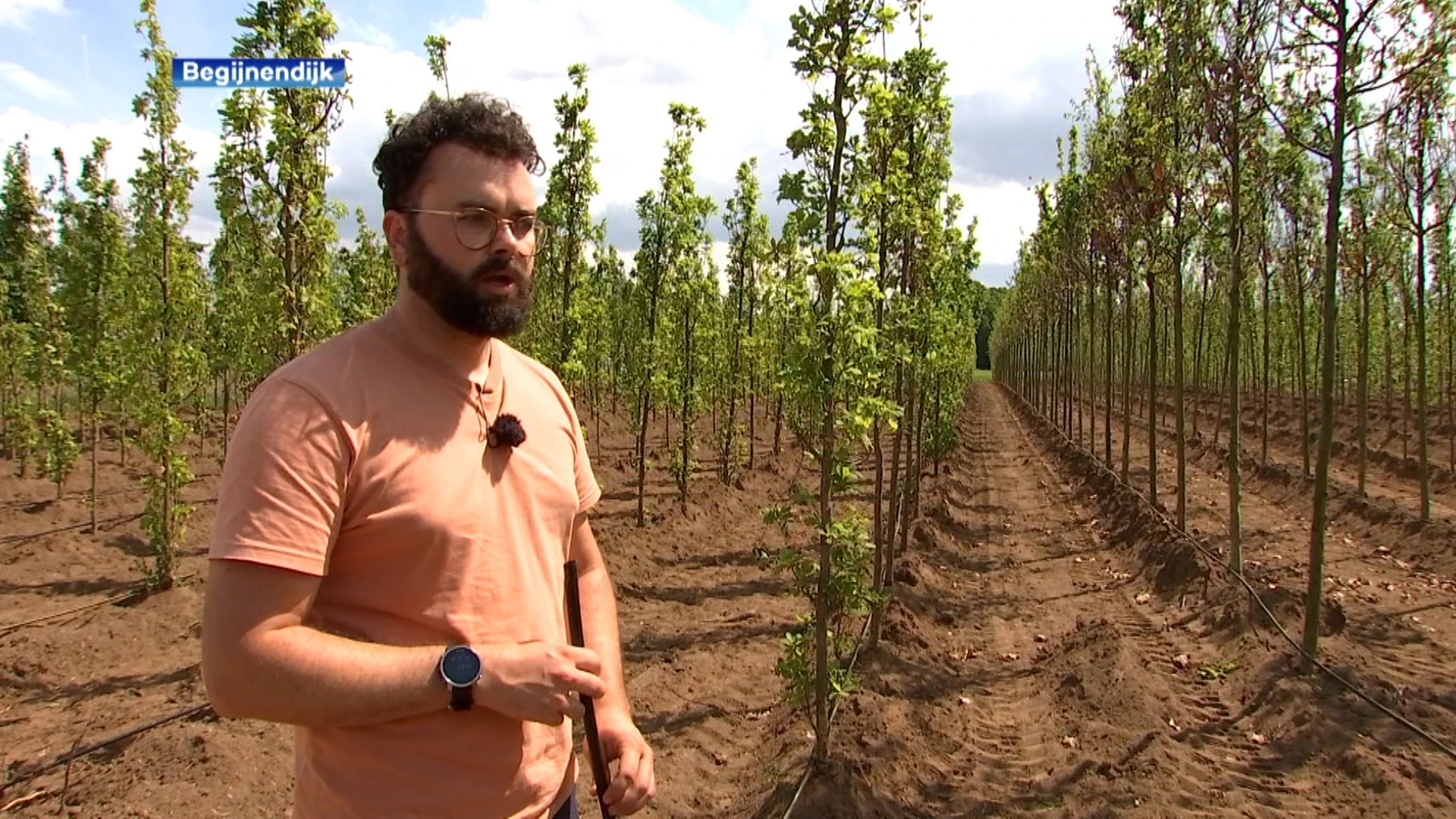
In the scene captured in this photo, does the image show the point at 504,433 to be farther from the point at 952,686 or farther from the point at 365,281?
the point at 365,281

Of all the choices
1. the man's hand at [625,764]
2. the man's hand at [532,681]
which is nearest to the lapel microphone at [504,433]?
the man's hand at [532,681]

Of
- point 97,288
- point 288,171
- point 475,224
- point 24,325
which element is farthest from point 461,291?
point 24,325

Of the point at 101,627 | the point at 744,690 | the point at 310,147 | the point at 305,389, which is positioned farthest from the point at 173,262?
the point at 305,389

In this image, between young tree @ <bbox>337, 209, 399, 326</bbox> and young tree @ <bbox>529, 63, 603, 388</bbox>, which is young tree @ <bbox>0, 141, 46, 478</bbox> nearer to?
young tree @ <bbox>337, 209, 399, 326</bbox>

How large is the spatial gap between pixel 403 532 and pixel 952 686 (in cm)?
727

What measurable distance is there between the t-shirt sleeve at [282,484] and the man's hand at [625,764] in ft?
→ 2.43

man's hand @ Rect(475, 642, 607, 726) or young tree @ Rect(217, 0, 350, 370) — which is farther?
young tree @ Rect(217, 0, 350, 370)

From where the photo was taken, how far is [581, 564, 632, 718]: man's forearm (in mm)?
2053

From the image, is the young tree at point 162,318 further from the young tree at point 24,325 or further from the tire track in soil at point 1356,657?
the tire track in soil at point 1356,657

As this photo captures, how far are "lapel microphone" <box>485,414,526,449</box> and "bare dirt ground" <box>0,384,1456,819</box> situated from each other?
407 cm

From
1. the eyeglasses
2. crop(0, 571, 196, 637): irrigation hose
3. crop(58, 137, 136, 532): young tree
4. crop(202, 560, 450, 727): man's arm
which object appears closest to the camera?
crop(202, 560, 450, 727): man's arm

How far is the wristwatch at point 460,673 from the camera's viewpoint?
1.53m

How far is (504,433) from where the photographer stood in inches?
71.6

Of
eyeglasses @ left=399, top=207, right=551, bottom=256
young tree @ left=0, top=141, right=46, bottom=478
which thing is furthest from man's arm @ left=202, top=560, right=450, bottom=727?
young tree @ left=0, top=141, right=46, bottom=478
